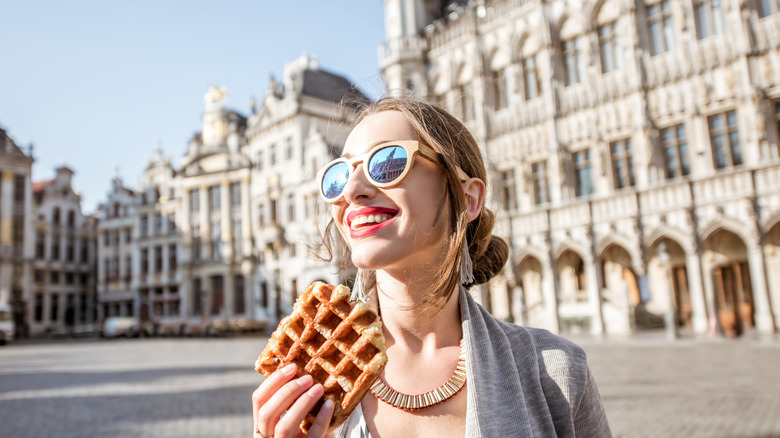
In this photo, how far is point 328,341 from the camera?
1.77 meters

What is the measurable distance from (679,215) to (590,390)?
21.5 meters

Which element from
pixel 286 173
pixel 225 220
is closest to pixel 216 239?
pixel 225 220

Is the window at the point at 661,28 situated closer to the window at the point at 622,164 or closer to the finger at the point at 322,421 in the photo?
the window at the point at 622,164

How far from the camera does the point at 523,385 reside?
5.49 feet

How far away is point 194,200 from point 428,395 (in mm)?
50780

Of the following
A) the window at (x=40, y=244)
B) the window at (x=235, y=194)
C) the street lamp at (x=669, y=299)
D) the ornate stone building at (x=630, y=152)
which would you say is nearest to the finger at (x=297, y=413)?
the ornate stone building at (x=630, y=152)

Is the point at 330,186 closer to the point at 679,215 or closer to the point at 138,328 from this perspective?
the point at 679,215

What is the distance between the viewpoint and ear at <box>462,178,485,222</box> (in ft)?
6.00

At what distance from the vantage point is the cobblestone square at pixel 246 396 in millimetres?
7160

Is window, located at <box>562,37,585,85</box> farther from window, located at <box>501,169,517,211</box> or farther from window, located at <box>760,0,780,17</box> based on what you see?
window, located at <box>760,0,780,17</box>

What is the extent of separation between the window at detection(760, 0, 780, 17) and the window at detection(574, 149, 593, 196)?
7968mm

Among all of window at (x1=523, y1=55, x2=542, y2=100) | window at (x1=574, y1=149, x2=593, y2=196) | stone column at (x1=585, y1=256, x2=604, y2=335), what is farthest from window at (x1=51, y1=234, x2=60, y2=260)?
stone column at (x1=585, y1=256, x2=604, y2=335)

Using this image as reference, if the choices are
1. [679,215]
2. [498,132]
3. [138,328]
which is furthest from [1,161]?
[679,215]

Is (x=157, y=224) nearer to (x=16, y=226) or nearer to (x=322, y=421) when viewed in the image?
(x=16, y=226)
